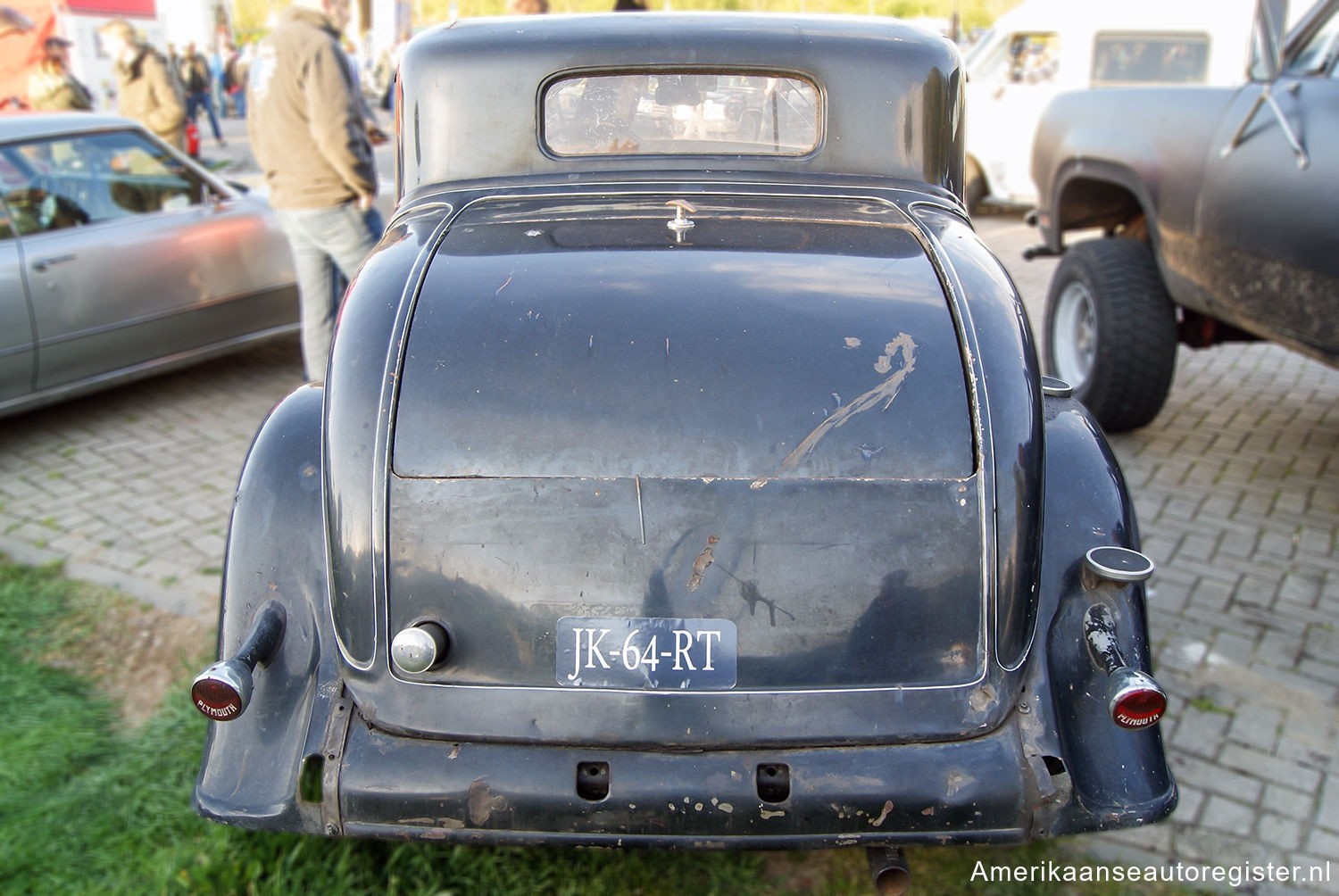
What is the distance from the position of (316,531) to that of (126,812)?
1.04 m

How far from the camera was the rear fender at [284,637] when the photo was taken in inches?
79.6

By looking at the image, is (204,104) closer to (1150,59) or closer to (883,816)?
(1150,59)

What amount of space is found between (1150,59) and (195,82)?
50.1 feet

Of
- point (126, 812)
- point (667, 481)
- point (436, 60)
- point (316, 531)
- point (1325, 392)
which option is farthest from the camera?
point (1325, 392)

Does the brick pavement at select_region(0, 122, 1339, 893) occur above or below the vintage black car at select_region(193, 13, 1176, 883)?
below

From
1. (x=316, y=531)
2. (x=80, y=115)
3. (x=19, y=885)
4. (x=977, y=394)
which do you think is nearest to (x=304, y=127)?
(x=80, y=115)

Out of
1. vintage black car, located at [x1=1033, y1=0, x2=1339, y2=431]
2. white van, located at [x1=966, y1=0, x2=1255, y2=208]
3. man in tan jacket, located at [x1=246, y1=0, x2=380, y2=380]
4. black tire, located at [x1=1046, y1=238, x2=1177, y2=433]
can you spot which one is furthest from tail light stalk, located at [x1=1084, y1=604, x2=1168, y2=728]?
white van, located at [x1=966, y1=0, x2=1255, y2=208]

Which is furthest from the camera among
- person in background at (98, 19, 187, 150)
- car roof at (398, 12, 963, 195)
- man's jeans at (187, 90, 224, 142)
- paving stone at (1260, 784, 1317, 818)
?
man's jeans at (187, 90, 224, 142)

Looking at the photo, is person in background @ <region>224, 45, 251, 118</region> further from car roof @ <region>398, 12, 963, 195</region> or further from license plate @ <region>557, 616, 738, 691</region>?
license plate @ <region>557, 616, 738, 691</region>

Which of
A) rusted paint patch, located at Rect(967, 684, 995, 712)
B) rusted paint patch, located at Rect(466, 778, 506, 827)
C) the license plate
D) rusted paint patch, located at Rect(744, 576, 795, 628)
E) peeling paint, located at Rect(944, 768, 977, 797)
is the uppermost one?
rusted paint patch, located at Rect(744, 576, 795, 628)

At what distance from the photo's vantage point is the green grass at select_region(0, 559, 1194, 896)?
7.89 ft

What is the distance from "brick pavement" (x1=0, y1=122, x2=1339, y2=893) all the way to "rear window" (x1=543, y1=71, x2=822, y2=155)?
2.12m

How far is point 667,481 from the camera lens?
6.47 ft

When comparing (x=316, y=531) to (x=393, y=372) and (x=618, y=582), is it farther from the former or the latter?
(x=618, y=582)
